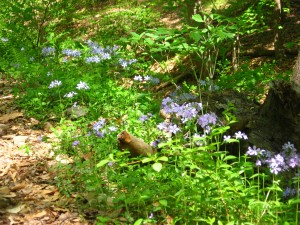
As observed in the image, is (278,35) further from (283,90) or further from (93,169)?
(93,169)

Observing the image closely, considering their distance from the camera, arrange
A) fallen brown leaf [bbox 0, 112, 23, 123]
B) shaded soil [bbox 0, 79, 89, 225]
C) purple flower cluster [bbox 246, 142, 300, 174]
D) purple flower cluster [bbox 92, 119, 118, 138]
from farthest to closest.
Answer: fallen brown leaf [bbox 0, 112, 23, 123] < purple flower cluster [bbox 92, 119, 118, 138] < shaded soil [bbox 0, 79, 89, 225] < purple flower cluster [bbox 246, 142, 300, 174]

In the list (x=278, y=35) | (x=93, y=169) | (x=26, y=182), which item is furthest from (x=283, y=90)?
(x=278, y=35)

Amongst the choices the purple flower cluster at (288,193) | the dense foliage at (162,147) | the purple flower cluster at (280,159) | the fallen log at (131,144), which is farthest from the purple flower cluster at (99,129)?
the purple flower cluster at (288,193)

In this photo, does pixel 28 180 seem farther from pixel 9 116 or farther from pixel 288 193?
pixel 288 193

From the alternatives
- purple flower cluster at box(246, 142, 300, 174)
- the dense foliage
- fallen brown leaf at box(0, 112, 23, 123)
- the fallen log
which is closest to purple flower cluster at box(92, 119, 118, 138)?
the dense foliage

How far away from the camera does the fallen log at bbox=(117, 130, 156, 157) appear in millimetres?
3455

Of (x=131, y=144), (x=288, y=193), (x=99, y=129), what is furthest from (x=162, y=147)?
(x=288, y=193)

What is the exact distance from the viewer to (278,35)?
7570mm

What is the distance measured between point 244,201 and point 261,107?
5.82ft

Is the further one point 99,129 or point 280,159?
point 99,129

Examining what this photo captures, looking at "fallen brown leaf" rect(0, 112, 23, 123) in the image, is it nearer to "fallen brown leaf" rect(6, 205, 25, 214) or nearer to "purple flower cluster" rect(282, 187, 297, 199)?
"fallen brown leaf" rect(6, 205, 25, 214)

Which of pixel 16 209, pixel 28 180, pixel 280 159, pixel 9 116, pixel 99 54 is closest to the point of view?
pixel 280 159

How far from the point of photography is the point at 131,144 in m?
3.51

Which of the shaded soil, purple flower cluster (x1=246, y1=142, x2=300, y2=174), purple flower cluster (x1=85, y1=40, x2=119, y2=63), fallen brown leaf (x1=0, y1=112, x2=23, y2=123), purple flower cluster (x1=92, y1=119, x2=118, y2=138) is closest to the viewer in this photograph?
purple flower cluster (x1=246, y1=142, x2=300, y2=174)
